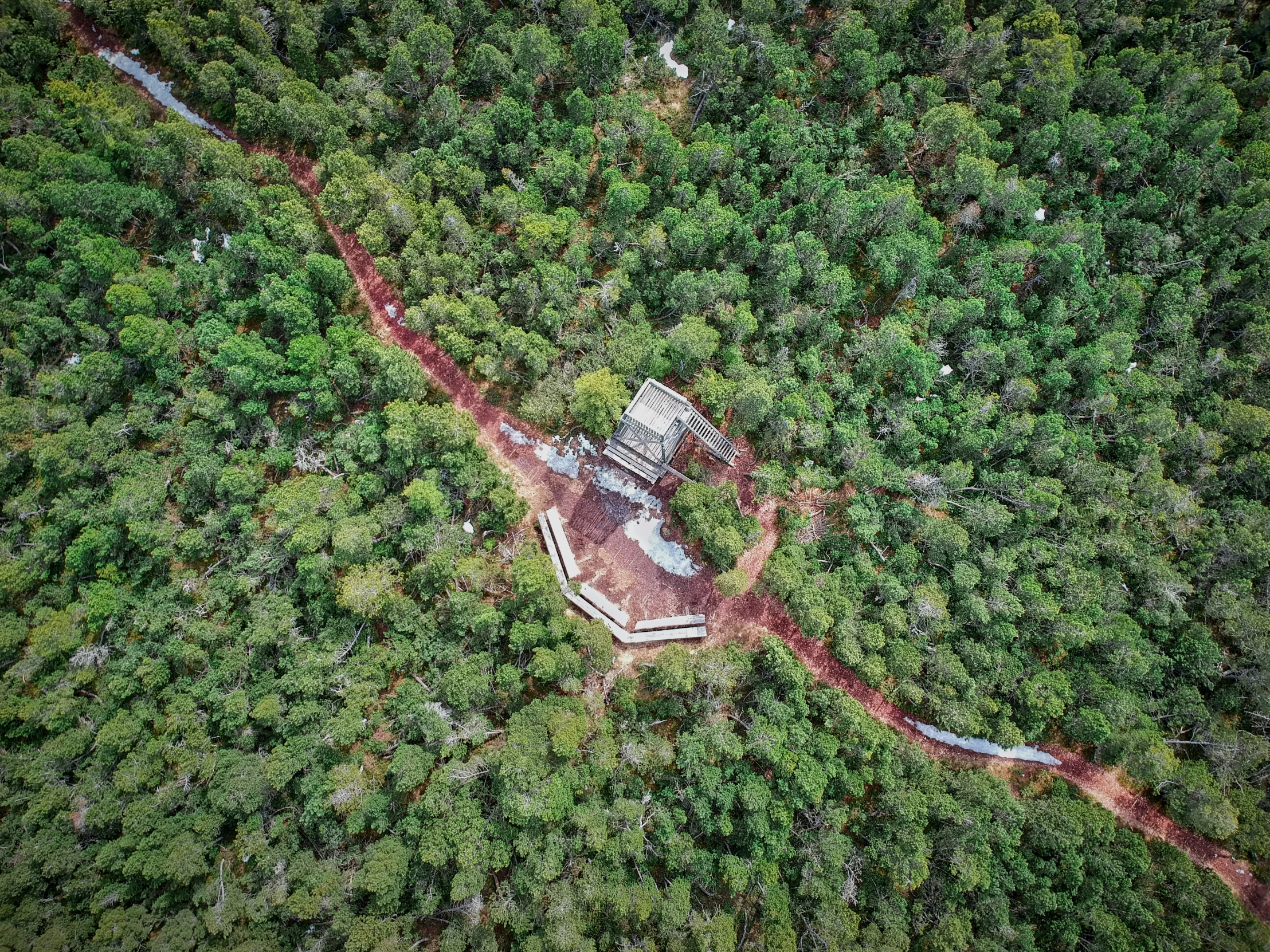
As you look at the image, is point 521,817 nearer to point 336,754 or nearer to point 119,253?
point 336,754

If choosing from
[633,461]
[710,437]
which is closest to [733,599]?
[710,437]

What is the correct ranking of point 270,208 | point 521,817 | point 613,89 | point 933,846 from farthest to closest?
point 613,89
point 270,208
point 933,846
point 521,817

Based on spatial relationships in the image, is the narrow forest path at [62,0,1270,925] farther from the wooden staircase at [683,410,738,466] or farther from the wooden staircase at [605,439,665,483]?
the wooden staircase at [683,410,738,466]

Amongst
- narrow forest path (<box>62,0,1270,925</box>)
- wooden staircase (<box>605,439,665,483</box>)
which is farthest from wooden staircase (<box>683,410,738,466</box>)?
wooden staircase (<box>605,439,665,483</box>)

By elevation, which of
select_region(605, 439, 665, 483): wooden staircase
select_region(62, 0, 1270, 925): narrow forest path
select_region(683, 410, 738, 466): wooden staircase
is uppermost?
select_region(683, 410, 738, 466): wooden staircase

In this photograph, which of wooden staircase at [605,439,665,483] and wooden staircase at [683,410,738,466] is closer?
wooden staircase at [683,410,738,466]

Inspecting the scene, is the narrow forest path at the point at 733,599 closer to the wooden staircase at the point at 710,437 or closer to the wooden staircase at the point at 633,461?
the wooden staircase at the point at 633,461

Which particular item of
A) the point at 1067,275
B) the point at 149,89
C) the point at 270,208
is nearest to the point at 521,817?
the point at 270,208

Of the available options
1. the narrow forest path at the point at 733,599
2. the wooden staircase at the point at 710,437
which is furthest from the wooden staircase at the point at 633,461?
the wooden staircase at the point at 710,437

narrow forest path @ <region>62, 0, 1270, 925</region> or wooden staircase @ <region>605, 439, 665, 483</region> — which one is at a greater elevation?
wooden staircase @ <region>605, 439, 665, 483</region>
